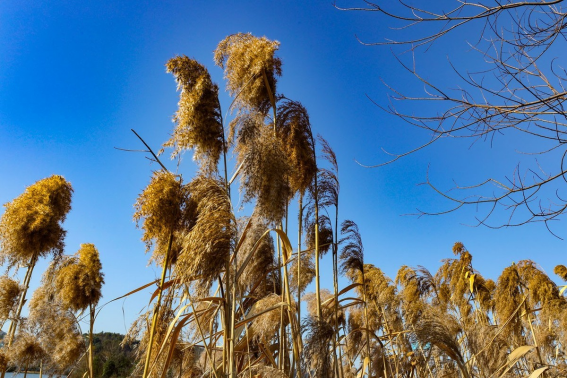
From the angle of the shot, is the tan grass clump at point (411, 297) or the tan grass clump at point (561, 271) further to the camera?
the tan grass clump at point (561, 271)

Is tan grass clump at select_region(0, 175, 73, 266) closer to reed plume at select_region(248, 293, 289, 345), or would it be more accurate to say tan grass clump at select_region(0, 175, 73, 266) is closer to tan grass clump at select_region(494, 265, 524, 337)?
reed plume at select_region(248, 293, 289, 345)

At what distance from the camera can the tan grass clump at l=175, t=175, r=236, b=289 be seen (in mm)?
2822

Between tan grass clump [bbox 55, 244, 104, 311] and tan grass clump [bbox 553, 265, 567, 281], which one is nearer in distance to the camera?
tan grass clump [bbox 55, 244, 104, 311]

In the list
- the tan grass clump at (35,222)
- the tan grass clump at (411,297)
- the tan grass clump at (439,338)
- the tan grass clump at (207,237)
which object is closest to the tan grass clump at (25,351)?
the tan grass clump at (35,222)

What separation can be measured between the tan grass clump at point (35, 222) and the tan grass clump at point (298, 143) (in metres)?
2.94

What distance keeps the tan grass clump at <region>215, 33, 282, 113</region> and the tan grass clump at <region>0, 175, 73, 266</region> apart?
8.79ft

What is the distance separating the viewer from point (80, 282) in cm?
477

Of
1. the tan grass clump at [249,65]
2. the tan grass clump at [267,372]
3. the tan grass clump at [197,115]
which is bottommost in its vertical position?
the tan grass clump at [267,372]

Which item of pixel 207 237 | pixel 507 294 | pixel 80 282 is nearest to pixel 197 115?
pixel 207 237

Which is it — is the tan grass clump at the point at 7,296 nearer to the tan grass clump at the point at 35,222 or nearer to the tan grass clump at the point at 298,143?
the tan grass clump at the point at 35,222

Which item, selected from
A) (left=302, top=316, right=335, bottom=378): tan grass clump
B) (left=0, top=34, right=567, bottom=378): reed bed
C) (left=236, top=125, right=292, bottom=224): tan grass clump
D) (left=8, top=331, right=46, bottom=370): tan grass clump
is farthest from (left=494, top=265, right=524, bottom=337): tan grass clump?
(left=8, top=331, right=46, bottom=370): tan grass clump

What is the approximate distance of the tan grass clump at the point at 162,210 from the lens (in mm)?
3248

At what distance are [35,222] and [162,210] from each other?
96.2 inches

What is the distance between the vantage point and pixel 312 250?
507 cm
